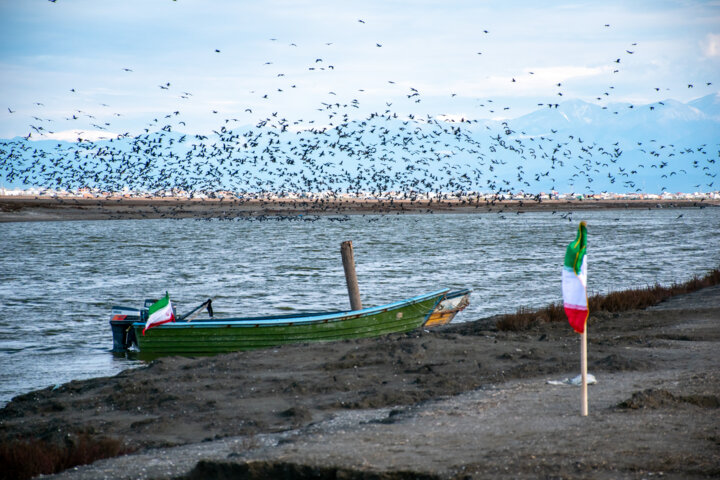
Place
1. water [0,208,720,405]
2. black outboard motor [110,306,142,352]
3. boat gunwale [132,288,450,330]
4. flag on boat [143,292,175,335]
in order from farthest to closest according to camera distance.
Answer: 1. water [0,208,720,405]
2. black outboard motor [110,306,142,352]
3. boat gunwale [132,288,450,330]
4. flag on boat [143,292,175,335]

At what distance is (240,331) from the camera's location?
17.4 m

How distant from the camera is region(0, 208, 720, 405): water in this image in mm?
20475

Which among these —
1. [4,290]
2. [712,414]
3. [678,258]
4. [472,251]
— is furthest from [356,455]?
[472,251]

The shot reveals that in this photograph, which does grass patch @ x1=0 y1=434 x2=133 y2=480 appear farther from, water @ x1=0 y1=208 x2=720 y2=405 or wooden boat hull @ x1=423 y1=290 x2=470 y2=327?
wooden boat hull @ x1=423 y1=290 x2=470 y2=327

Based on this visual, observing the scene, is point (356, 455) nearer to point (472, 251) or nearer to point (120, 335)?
point (120, 335)

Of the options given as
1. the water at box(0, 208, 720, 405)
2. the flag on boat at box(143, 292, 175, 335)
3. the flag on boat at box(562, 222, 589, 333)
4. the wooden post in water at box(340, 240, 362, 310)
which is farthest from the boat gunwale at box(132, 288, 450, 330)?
the flag on boat at box(562, 222, 589, 333)

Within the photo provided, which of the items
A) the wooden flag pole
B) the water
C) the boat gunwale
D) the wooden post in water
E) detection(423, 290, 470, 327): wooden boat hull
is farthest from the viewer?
the water

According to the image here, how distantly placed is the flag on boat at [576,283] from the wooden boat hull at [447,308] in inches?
465

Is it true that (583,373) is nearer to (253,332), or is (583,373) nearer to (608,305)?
(253,332)

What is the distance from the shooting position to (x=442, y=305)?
790 inches

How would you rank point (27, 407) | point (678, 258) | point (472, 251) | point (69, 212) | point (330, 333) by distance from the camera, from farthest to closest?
1. point (69, 212)
2. point (472, 251)
3. point (678, 258)
4. point (330, 333)
5. point (27, 407)

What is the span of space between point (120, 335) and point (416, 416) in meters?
11.3

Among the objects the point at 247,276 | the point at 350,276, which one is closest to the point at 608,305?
the point at 350,276

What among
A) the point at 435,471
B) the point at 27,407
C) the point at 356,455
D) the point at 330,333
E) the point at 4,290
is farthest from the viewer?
the point at 4,290
